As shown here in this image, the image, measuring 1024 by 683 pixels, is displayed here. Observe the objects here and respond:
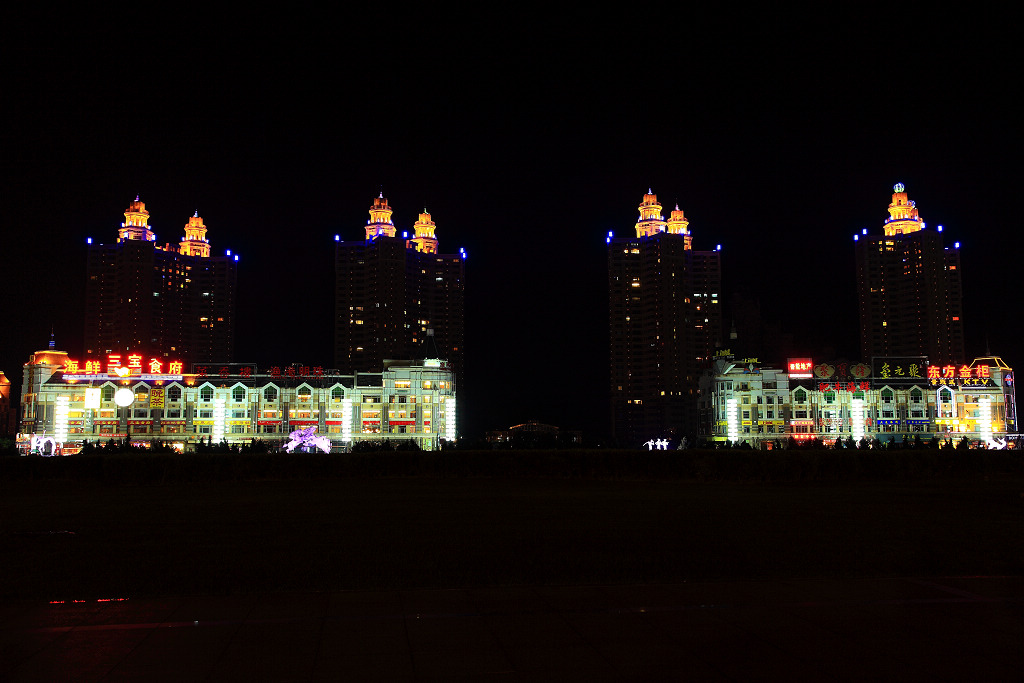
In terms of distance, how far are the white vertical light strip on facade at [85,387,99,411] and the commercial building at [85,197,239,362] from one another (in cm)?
5846

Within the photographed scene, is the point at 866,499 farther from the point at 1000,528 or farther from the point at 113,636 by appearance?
the point at 113,636

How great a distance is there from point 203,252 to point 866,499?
544 ft

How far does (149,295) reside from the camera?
15625cm

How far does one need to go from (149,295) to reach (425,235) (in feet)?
184

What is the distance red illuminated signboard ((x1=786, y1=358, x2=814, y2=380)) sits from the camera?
104 metres

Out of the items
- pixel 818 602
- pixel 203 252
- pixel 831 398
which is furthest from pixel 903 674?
pixel 203 252

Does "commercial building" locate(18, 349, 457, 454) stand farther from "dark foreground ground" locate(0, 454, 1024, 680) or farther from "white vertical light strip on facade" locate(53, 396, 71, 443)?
"dark foreground ground" locate(0, 454, 1024, 680)

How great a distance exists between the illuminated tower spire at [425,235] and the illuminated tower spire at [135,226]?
2088 inches

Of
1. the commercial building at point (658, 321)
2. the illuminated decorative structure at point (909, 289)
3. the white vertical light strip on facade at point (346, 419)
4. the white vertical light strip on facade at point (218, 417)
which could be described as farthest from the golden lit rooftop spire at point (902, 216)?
the white vertical light strip on facade at point (218, 417)

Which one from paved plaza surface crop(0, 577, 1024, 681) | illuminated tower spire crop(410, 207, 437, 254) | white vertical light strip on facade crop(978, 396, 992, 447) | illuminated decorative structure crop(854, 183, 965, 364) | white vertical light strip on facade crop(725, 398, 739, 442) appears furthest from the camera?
illuminated tower spire crop(410, 207, 437, 254)

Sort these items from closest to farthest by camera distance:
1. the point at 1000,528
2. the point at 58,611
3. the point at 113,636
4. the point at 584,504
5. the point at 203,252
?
the point at 113,636 < the point at 58,611 < the point at 1000,528 < the point at 584,504 < the point at 203,252

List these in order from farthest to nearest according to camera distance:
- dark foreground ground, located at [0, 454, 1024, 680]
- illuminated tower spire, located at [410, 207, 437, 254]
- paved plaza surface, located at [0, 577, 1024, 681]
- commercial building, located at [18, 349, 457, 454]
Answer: illuminated tower spire, located at [410, 207, 437, 254] < commercial building, located at [18, 349, 457, 454] < dark foreground ground, located at [0, 454, 1024, 680] < paved plaza surface, located at [0, 577, 1024, 681]

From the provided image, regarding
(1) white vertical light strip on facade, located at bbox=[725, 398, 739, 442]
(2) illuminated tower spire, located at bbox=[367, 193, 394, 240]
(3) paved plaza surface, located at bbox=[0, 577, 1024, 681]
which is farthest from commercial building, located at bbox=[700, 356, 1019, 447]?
(3) paved plaza surface, located at bbox=[0, 577, 1024, 681]

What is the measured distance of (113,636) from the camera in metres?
8.22
